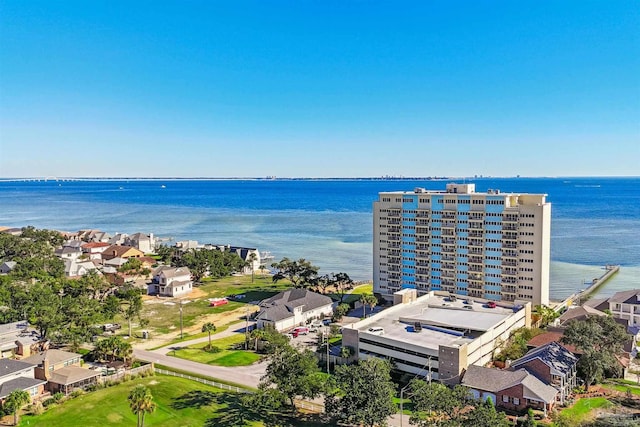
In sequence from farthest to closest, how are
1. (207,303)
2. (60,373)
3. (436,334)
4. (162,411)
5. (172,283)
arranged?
(172,283)
(207,303)
(436,334)
(60,373)
(162,411)

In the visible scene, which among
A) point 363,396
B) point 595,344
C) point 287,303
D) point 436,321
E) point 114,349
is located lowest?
point 114,349

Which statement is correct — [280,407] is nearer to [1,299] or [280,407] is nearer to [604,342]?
[604,342]

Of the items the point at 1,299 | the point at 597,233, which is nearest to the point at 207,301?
the point at 1,299

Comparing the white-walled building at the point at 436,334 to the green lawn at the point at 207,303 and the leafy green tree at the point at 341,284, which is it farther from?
the green lawn at the point at 207,303

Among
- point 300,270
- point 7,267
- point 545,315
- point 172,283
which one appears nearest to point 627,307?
point 545,315

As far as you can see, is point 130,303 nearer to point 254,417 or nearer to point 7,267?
point 254,417

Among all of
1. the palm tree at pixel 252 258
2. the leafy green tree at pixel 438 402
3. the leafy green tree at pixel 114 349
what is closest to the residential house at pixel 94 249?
the palm tree at pixel 252 258
